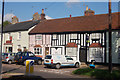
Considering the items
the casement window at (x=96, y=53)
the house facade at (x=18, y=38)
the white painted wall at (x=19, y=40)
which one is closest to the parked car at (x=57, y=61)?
the casement window at (x=96, y=53)

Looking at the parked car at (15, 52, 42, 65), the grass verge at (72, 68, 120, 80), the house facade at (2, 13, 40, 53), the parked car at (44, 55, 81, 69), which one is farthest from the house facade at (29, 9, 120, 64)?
the grass verge at (72, 68, 120, 80)

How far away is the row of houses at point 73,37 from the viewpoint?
995 inches

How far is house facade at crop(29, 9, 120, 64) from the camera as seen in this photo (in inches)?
997

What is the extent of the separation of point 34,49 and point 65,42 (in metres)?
6.79

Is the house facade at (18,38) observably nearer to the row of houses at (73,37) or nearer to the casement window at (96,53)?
the row of houses at (73,37)

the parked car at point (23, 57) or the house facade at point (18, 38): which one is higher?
the house facade at point (18, 38)

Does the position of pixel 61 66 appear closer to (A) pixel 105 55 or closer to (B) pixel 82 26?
(A) pixel 105 55

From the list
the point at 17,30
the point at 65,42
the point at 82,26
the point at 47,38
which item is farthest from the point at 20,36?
the point at 82,26

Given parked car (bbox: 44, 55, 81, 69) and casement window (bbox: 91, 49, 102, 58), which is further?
casement window (bbox: 91, 49, 102, 58)

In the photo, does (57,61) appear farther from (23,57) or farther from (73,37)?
(73,37)

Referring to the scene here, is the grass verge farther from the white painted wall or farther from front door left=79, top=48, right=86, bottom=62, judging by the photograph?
the white painted wall

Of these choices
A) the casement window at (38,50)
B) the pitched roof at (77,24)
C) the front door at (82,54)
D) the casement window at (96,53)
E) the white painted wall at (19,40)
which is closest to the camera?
the casement window at (96,53)

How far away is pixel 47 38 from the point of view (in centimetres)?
3181

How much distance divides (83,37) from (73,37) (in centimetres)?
178
